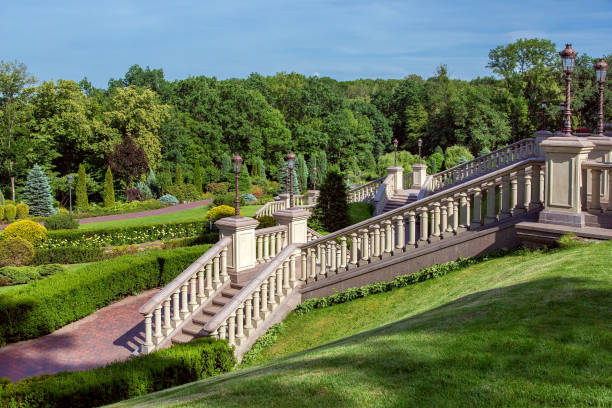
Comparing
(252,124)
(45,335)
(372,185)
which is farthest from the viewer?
(252,124)

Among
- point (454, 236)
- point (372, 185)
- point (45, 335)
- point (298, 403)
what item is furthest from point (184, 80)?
point (298, 403)

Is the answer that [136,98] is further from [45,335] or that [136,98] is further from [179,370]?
[179,370]

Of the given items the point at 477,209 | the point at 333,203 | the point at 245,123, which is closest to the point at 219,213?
the point at 333,203

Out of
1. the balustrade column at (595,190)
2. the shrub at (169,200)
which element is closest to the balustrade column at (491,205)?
the balustrade column at (595,190)

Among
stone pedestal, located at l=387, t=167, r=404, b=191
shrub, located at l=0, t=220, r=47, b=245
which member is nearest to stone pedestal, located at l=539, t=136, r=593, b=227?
stone pedestal, located at l=387, t=167, r=404, b=191

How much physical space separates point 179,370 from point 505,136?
4906 centimetres

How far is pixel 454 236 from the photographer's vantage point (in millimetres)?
9484

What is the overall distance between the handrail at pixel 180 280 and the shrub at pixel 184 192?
1433 inches

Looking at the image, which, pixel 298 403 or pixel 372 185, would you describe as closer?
pixel 298 403

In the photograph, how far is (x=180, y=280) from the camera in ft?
34.4

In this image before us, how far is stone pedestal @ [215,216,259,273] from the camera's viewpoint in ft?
37.1

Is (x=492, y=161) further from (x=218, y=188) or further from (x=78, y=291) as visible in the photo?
(x=218, y=188)

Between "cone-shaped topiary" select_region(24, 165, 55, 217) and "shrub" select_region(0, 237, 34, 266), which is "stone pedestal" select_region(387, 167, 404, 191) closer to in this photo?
"shrub" select_region(0, 237, 34, 266)

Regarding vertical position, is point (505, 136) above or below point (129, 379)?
above
